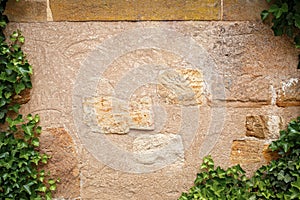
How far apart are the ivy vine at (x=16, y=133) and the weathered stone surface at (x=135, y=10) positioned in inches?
10.8

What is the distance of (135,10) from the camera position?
1.92 meters

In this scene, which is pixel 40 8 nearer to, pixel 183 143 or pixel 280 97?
pixel 183 143

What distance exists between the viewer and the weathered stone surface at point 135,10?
1.90 meters

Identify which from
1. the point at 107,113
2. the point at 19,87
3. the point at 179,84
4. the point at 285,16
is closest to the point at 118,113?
the point at 107,113

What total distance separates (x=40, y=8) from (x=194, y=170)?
1192 millimetres

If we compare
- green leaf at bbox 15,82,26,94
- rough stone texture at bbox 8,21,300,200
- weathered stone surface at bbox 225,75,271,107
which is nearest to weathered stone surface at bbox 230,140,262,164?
rough stone texture at bbox 8,21,300,200

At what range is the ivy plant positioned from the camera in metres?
1.84

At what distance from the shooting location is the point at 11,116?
1.95 meters

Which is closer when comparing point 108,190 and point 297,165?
point 297,165

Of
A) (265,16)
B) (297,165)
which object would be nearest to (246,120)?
(297,165)

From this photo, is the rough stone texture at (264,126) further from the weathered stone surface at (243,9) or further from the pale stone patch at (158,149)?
the weathered stone surface at (243,9)

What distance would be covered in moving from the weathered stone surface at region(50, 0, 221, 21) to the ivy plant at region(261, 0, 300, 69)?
27 centimetres

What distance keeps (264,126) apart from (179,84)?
20.5 inches

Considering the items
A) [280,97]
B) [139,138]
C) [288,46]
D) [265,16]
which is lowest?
[139,138]
